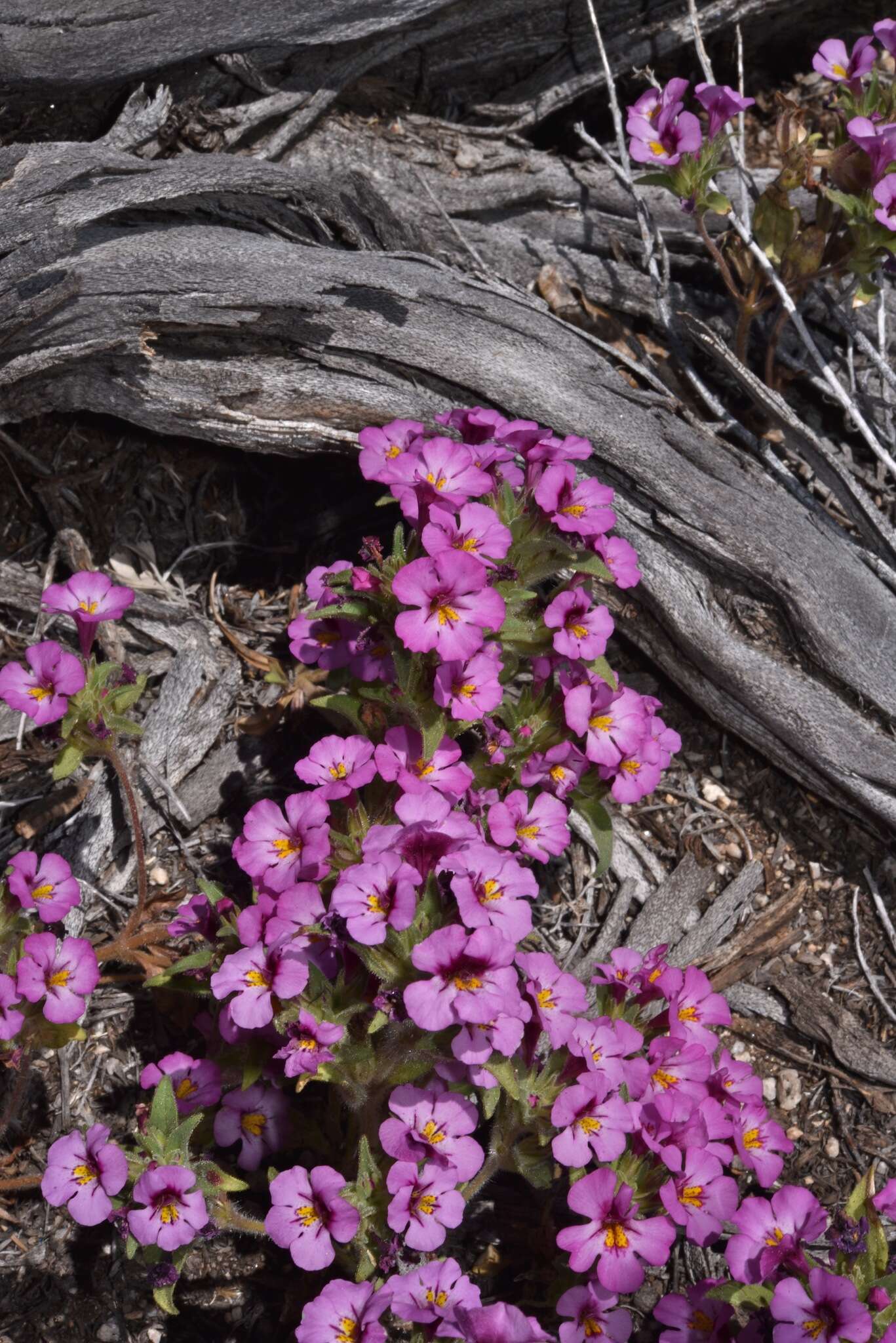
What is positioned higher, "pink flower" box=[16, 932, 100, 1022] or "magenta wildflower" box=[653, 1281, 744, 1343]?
"pink flower" box=[16, 932, 100, 1022]

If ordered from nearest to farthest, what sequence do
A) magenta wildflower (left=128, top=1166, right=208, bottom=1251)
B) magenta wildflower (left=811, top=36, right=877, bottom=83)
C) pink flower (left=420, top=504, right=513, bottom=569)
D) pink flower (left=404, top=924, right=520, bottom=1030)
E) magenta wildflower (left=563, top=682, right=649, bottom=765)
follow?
pink flower (left=404, top=924, right=520, bottom=1030) < magenta wildflower (left=128, top=1166, right=208, bottom=1251) < pink flower (left=420, top=504, right=513, bottom=569) < magenta wildflower (left=563, top=682, right=649, bottom=765) < magenta wildflower (left=811, top=36, right=877, bottom=83)

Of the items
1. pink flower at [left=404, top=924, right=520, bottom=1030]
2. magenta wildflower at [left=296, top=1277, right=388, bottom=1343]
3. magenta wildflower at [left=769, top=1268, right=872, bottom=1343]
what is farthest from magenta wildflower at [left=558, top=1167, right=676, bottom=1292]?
pink flower at [left=404, top=924, right=520, bottom=1030]

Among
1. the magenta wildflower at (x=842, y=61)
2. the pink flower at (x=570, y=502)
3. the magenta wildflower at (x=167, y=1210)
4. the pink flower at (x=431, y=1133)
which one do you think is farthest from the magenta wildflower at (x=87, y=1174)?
the magenta wildflower at (x=842, y=61)

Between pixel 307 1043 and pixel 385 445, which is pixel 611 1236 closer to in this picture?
pixel 307 1043

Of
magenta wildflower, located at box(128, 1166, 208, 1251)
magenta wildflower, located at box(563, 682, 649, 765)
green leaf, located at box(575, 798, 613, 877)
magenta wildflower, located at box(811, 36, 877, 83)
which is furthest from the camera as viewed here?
magenta wildflower, located at box(811, 36, 877, 83)

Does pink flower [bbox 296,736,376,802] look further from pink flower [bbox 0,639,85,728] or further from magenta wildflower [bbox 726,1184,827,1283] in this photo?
magenta wildflower [bbox 726,1184,827,1283]

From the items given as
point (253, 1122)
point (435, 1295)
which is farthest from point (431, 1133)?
point (253, 1122)

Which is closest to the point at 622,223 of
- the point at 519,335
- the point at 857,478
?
the point at 519,335

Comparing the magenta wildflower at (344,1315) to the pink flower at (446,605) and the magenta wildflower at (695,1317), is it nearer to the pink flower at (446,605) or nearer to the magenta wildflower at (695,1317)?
the magenta wildflower at (695,1317)
